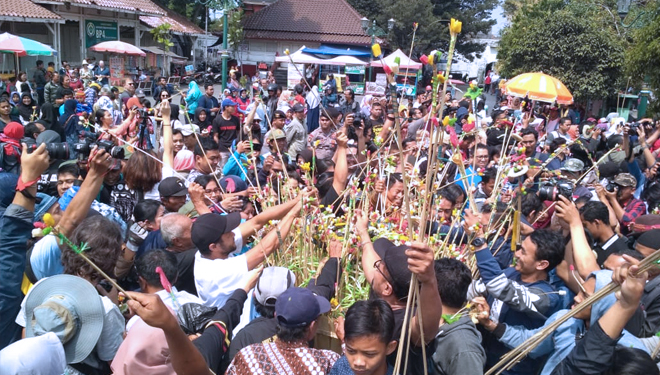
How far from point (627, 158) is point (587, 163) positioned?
0.79 meters

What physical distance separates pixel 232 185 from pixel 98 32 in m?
20.7

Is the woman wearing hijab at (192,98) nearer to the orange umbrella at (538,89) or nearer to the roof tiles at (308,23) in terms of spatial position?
the orange umbrella at (538,89)

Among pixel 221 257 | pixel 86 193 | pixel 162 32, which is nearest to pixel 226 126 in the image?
pixel 221 257

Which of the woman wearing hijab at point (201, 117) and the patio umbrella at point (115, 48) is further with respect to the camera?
the patio umbrella at point (115, 48)

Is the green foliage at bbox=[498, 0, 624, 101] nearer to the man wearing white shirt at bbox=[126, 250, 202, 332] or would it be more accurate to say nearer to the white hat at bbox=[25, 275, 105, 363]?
the man wearing white shirt at bbox=[126, 250, 202, 332]

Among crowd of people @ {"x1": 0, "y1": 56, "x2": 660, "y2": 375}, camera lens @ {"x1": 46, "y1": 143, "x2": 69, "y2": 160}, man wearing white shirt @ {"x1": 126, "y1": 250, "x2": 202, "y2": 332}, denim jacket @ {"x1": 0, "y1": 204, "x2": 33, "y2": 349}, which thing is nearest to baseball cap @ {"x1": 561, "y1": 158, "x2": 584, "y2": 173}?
crowd of people @ {"x1": 0, "y1": 56, "x2": 660, "y2": 375}

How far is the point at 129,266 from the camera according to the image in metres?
3.11

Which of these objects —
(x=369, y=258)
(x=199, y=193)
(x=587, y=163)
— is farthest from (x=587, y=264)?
(x=587, y=163)

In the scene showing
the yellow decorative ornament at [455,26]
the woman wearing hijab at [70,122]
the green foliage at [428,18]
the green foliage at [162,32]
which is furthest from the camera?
the green foliage at [428,18]

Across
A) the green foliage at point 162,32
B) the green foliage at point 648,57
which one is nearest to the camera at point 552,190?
the green foliage at point 648,57

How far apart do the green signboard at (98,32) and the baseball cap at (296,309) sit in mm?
22266

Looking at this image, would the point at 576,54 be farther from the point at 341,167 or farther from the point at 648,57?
the point at 341,167

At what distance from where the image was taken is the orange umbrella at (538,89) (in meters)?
8.23

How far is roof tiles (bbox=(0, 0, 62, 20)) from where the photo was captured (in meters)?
16.6
